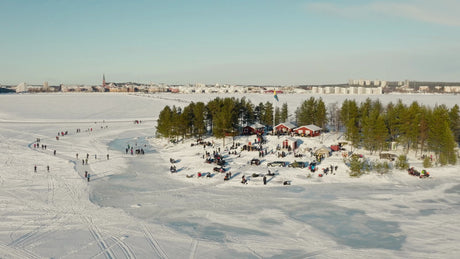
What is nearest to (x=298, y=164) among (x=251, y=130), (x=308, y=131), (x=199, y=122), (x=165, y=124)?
(x=308, y=131)

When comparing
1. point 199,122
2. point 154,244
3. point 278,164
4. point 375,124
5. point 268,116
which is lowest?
point 154,244

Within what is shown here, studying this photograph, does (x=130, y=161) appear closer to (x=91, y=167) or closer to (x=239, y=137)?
(x=91, y=167)

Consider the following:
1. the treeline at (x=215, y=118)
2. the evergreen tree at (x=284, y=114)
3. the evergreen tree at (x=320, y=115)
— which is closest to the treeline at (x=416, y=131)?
the evergreen tree at (x=320, y=115)

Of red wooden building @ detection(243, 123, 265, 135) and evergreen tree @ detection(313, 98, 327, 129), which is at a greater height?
evergreen tree @ detection(313, 98, 327, 129)

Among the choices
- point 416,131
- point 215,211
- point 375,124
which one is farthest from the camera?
point 375,124

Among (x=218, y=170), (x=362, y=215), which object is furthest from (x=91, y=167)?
(x=362, y=215)

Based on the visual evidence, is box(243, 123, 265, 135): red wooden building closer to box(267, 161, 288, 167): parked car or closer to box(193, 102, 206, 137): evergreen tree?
box(193, 102, 206, 137): evergreen tree

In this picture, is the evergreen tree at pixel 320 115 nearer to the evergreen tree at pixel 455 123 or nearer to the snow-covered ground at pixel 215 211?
the snow-covered ground at pixel 215 211

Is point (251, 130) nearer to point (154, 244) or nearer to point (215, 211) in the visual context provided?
point (215, 211)

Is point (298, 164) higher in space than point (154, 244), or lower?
higher

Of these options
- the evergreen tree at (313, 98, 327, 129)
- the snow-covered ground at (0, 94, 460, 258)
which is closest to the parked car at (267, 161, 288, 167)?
the snow-covered ground at (0, 94, 460, 258)
